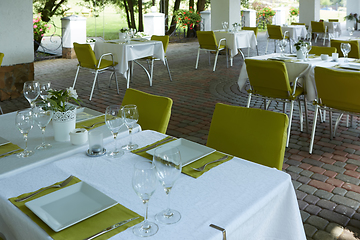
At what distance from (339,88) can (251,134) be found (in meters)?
1.68

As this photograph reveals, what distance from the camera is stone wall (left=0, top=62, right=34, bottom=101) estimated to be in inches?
229

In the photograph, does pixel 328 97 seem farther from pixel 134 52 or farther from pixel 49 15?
pixel 49 15

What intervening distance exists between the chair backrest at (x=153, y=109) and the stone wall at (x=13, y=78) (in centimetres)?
398

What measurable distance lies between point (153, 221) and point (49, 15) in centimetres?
1112

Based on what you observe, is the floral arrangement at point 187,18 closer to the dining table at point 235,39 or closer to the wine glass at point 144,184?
the dining table at point 235,39

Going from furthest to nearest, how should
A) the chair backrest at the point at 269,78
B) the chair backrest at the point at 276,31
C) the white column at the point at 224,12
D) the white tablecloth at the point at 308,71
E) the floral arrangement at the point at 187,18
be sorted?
the floral arrangement at the point at 187,18
the white column at the point at 224,12
the chair backrest at the point at 276,31
the white tablecloth at the point at 308,71
the chair backrest at the point at 269,78

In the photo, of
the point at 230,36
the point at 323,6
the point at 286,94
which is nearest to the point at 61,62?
the point at 230,36

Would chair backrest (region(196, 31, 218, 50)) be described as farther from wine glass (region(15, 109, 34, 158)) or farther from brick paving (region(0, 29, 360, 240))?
wine glass (region(15, 109, 34, 158))

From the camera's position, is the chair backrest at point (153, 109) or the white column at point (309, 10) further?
the white column at point (309, 10)

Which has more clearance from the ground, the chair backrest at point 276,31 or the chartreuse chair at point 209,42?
the chair backrest at point 276,31

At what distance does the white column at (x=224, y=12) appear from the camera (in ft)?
34.3

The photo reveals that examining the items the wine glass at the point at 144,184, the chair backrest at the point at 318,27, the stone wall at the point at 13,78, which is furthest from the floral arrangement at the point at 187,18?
the wine glass at the point at 144,184

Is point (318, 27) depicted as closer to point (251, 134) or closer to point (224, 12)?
point (224, 12)

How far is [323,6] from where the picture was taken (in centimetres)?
2000
